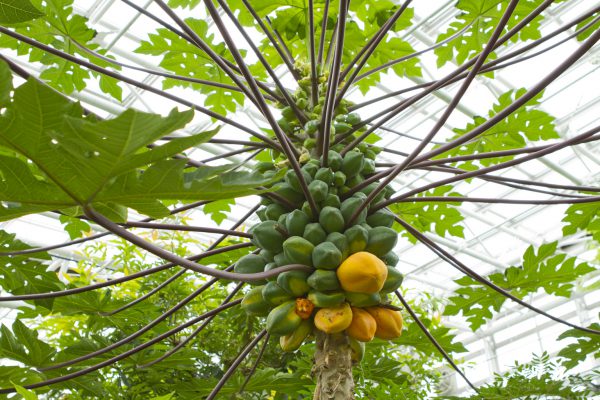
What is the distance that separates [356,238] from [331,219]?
8cm

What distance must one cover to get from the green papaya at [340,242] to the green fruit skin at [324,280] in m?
0.06

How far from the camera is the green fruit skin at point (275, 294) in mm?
1415

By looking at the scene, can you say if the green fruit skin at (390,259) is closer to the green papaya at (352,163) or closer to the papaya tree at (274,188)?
the papaya tree at (274,188)

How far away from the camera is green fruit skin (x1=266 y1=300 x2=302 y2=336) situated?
135 centimetres

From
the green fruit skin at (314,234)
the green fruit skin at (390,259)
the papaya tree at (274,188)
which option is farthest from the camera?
the green fruit skin at (390,259)

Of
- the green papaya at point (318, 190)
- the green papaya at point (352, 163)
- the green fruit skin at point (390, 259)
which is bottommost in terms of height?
the green fruit skin at point (390, 259)

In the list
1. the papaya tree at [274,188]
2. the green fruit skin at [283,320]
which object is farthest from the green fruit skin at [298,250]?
the green fruit skin at [283,320]

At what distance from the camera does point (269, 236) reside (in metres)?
1.44

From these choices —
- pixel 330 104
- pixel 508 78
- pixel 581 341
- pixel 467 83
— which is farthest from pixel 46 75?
pixel 508 78

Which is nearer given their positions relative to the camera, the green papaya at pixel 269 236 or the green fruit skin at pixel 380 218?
the green papaya at pixel 269 236

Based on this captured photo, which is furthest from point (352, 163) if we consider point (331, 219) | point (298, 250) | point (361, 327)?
point (361, 327)

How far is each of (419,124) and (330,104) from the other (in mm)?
10533

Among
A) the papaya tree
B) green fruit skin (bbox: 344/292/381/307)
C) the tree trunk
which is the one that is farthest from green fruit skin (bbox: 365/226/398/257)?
the tree trunk

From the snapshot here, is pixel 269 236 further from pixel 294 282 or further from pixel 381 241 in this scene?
pixel 381 241
